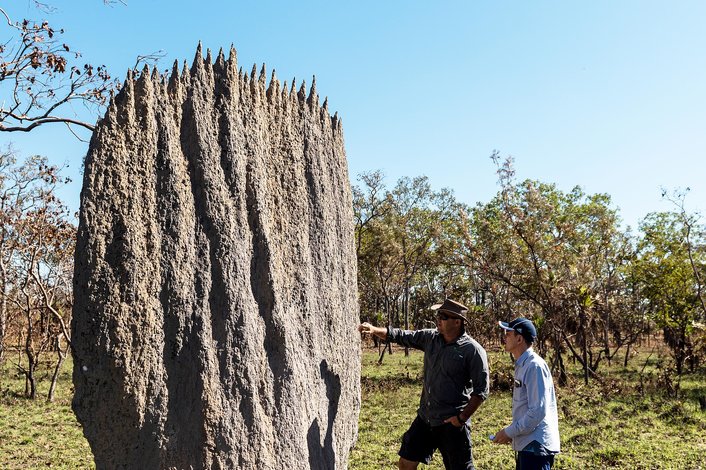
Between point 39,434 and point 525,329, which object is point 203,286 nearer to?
point 525,329

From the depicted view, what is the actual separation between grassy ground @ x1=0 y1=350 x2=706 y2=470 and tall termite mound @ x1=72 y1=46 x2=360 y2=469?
365 cm

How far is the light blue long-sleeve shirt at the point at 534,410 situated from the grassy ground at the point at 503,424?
11.9 ft

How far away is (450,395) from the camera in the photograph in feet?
15.6

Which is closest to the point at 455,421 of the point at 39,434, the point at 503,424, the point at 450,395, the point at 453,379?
the point at 450,395

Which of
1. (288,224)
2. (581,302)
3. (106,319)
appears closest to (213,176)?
(288,224)

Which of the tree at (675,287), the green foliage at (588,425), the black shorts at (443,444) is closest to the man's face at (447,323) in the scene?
the black shorts at (443,444)

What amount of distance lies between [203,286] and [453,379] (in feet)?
6.73

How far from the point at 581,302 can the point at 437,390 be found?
1081 centimetres

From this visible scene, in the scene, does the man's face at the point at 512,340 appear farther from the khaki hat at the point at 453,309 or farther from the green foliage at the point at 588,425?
the green foliage at the point at 588,425

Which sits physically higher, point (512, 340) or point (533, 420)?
point (512, 340)

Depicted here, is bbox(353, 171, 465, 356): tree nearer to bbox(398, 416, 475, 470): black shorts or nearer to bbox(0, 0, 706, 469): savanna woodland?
bbox(0, 0, 706, 469): savanna woodland

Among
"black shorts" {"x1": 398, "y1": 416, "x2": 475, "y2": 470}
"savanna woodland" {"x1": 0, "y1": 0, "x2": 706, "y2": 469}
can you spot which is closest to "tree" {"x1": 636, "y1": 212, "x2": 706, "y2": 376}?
"savanna woodland" {"x1": 0, "y1": 0, "x2": 706, "y2": 469}

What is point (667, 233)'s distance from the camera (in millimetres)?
23516

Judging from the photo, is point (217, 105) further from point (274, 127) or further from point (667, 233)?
point (667, 233)
